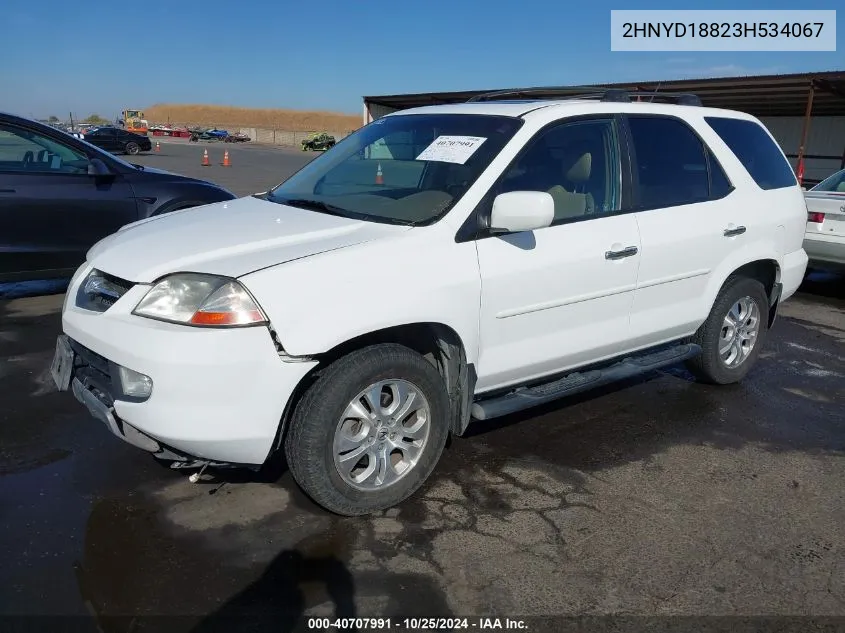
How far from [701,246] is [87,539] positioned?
A: 3.64 meters

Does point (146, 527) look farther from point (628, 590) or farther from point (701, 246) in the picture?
point (701, 246)

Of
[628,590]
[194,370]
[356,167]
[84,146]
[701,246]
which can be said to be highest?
[84,146]

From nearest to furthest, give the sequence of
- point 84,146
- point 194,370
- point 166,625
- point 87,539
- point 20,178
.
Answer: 1. point 166,625
2. point 194,370
3. point 87,539
4. point 20,178
5. point 84,146

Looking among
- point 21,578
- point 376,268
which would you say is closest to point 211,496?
point 21,578

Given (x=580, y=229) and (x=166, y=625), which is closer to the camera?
(x=166, y=625)

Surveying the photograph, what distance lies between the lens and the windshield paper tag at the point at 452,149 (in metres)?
3.63

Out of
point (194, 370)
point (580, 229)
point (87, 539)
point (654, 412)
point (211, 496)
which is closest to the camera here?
point (194, 370)

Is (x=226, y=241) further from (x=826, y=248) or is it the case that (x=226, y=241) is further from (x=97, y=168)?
(x=826, y=248)

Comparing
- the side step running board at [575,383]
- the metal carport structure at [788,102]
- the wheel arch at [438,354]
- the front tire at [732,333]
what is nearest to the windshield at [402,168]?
the wheel arch at [438,354]

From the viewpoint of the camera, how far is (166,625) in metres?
2.53

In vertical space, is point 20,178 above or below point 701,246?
above

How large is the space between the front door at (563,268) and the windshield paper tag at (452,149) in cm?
24

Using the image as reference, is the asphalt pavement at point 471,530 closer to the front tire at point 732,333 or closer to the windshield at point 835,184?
the front tire at point 732,333

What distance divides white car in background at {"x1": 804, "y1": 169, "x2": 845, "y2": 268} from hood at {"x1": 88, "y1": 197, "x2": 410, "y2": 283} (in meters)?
6.10
